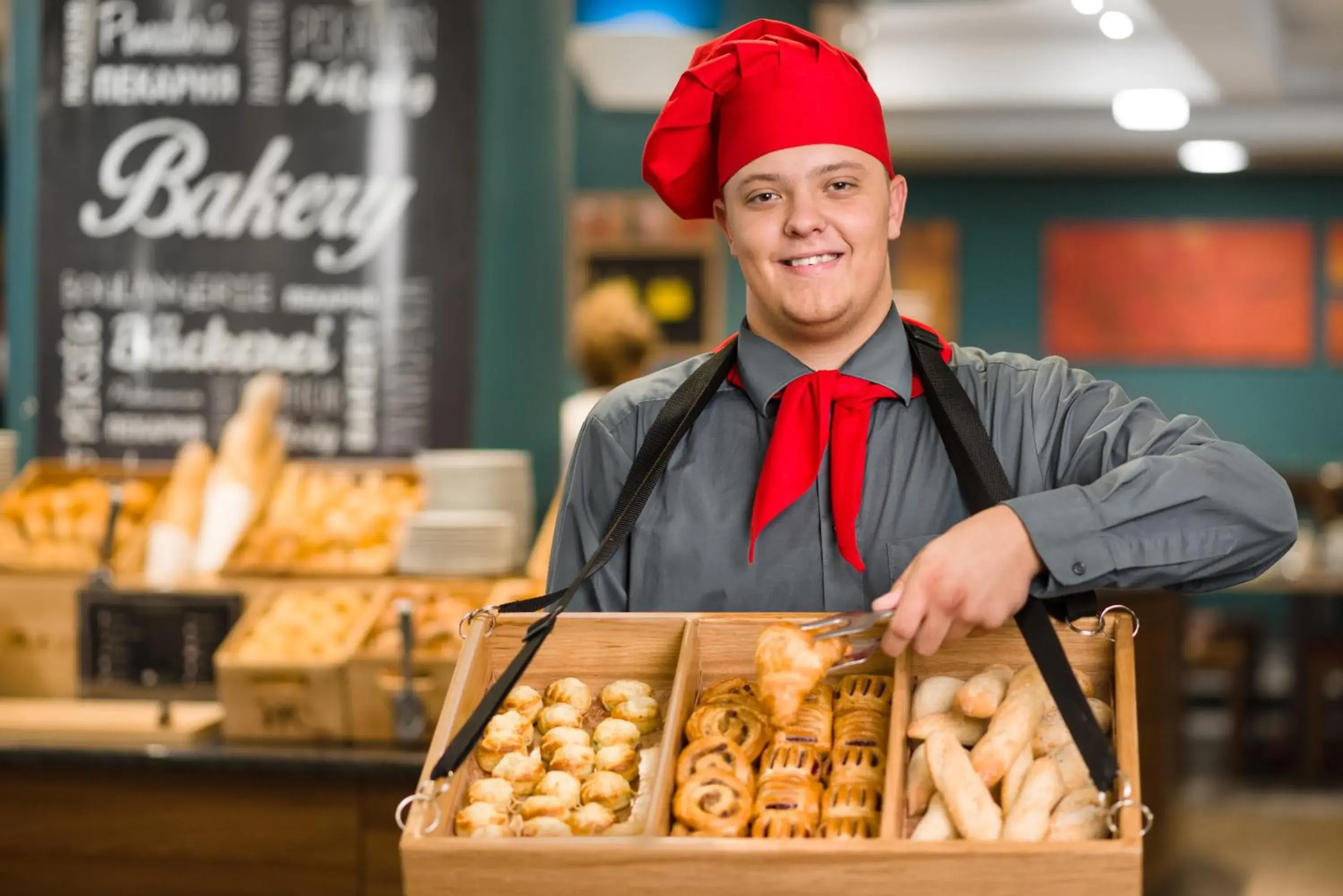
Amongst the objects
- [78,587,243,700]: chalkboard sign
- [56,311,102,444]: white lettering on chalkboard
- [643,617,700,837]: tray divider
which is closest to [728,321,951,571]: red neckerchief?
[643,617,700,837]: tray divider

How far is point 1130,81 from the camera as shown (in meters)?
8.84

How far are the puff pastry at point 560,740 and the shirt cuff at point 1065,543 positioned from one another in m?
0.43

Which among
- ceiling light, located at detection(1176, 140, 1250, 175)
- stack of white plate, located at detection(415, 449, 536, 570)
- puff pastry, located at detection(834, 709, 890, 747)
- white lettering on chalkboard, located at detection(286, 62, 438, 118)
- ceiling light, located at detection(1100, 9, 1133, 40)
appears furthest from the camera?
ceiling light, located at detection(1176, 140, 1250, 175)

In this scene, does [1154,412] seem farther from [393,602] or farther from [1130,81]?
[1130,81]

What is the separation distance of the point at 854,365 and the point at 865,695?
17.2 inches

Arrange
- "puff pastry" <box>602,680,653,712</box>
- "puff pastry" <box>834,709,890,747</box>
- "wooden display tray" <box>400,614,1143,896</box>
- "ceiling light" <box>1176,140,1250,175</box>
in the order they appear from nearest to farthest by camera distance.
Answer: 1. "wooden display tray" <box>400,614,1143,896</box>
2. "puff pastry" <box>834,709,890,747</box>
3. "puff pastry" <box>602,680,653,712</box>
4. "ceiling light" <box>1176,140,1250,175</box>

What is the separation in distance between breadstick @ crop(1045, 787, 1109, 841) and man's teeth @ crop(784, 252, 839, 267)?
0.63 m

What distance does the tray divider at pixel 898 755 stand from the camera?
1.21 m

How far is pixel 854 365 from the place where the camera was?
170 centimetres

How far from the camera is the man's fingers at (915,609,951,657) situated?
1.32 meters

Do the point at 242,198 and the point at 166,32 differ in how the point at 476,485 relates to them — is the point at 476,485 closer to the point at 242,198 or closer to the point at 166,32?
the point at 242,198

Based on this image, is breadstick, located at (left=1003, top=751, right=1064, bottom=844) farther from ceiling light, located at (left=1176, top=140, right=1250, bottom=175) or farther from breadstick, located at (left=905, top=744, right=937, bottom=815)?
ceiling light, located at (left=1176, top=140, right=1250, bottom=175)

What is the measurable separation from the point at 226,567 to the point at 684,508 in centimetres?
194

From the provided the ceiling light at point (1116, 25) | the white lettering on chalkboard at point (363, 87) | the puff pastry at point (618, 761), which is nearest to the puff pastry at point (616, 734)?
the puff pastry at point (618, 761)
